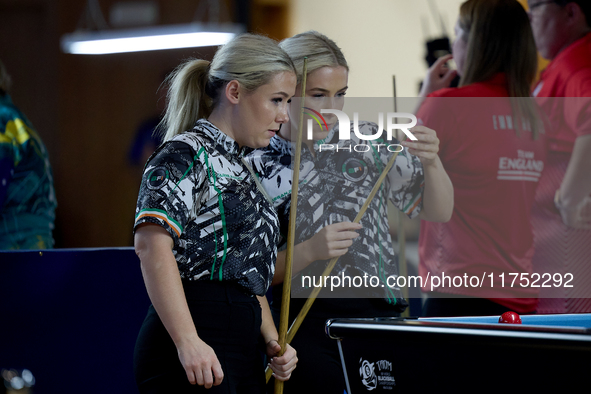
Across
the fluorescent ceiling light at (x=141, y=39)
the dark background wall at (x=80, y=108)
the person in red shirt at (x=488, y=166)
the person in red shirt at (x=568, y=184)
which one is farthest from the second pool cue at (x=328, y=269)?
the dark background wall at (x=80, y=108)

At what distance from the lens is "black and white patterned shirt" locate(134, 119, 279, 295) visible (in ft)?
4.41

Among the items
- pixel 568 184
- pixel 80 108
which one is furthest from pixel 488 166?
pixel 80 108

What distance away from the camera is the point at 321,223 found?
1966mm

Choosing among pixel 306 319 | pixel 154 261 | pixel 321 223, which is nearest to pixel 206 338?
pixel 154 261

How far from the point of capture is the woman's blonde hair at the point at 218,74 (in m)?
1.54

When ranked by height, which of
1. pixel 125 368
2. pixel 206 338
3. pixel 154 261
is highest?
pixel 154 261

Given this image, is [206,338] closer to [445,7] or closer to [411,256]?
[411,256]

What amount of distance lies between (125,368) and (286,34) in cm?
368

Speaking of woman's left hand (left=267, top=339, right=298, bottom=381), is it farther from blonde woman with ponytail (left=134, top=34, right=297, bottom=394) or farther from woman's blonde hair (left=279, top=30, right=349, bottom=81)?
woman's blonde hair (left=279, top=30, right=349, bottom=81)

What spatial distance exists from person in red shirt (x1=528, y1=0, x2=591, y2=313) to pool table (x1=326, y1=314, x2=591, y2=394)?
39.2 inches

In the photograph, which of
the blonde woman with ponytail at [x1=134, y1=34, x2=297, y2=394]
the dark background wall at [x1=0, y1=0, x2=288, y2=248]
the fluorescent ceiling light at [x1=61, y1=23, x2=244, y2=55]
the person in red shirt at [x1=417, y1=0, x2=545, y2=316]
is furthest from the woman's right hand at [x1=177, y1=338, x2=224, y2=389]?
the dark background wall at [x1=0, y1=0, x2=288, y2=248]

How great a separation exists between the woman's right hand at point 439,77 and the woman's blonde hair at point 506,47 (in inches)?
12.8

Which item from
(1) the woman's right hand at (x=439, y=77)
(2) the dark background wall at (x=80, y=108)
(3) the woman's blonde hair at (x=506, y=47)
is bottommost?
(2) the dark background wall at (x=80, y=108)

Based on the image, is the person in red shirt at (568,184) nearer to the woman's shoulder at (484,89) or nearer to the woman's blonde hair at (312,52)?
the woman's shoulder at (484,89)
